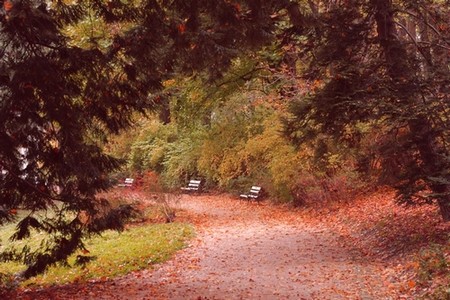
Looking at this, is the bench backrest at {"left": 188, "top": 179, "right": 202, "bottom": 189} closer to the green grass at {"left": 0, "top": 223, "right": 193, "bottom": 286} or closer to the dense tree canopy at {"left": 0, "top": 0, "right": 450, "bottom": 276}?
the green grass at {"left": 0, "top": 223, "right": 193, "bottom": 286}

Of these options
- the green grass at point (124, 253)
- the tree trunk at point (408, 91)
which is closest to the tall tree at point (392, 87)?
the tree trunk at point (408, 91)

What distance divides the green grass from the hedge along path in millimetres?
520

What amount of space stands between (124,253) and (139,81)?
646cm

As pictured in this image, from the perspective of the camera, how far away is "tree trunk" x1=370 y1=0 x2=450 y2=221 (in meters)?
9.53

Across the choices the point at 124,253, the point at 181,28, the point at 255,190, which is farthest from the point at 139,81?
the point at 255,190

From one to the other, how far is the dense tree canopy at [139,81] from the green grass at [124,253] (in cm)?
215

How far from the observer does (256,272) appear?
32.8ft

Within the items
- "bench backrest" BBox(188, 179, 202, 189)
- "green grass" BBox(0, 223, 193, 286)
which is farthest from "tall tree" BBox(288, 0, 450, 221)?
Result: "bench backrest" BBox(188, 179, 202, 189)

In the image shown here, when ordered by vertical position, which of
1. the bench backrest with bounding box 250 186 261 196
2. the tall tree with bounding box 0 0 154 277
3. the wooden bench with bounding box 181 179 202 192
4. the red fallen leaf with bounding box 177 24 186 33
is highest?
the red fallen leaf with bounding box 177 24 186 33

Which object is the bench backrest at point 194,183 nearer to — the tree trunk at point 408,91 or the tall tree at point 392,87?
the tall tree at point 392,87

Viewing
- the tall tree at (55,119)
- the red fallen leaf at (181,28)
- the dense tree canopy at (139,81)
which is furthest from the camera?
the red fallen leaf at (181,28)

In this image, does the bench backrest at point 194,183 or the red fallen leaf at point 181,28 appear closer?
the red fallen leaf at point 181,28

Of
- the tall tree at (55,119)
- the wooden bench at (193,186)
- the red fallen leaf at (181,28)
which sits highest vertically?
the red fallen leaf at (181,28)

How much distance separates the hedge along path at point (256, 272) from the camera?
321 inches
